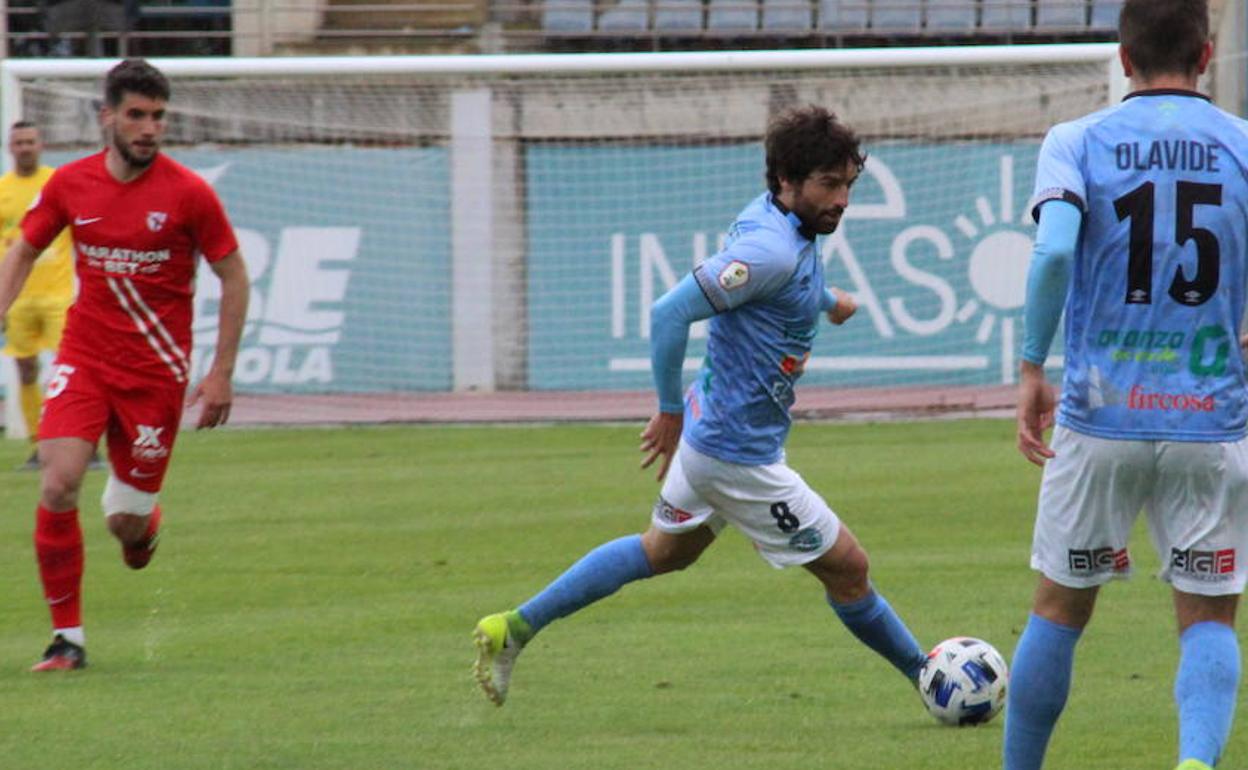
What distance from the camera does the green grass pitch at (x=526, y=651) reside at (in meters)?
5.86

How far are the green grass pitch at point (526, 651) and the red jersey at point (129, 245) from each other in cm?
111

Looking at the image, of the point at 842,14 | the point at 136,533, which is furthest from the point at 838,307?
the point at 842,14

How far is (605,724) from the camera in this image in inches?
242

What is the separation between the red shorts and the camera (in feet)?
23.1

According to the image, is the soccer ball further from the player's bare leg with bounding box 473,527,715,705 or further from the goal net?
the goal net

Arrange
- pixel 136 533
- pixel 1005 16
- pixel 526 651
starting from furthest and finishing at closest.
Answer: pixel 1005 16 → pixel 526 651 → pixel 136 533

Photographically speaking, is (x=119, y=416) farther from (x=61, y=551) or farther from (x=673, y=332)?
(x=673, y=332)

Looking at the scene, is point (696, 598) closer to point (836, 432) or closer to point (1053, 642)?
point (1053, 642)

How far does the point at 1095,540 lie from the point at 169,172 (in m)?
3.83

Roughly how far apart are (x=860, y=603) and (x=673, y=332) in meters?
1.10

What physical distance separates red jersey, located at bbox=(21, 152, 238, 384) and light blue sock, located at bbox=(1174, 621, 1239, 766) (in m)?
→ 3.84

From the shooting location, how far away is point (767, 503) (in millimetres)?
6121

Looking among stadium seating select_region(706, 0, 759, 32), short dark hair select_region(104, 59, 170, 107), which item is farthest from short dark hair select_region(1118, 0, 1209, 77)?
stadium seating select_region(706, 0, 759, 32)

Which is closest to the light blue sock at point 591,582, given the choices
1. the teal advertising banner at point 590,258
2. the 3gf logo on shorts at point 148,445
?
the 3gf logo on shorts at point 148,445
